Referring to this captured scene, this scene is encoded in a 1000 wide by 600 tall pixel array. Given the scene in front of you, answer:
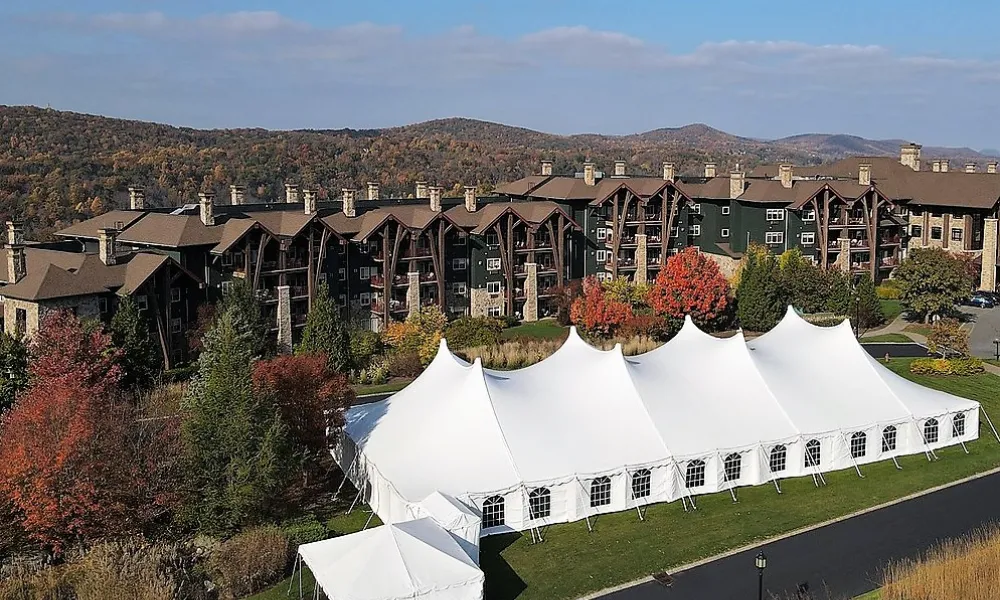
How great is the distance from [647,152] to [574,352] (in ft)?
466

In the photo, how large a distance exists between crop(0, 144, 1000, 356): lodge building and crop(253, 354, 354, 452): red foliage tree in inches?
631

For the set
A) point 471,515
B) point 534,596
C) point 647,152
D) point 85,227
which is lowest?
point 534,596

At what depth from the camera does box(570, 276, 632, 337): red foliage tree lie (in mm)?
44500

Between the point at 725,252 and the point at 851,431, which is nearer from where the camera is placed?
the point at 851,431

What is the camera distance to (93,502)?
21312 millimetres

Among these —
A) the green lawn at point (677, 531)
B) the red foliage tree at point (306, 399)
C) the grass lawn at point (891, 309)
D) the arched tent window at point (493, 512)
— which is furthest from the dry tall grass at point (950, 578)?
the grass lawn at point (891, 309)

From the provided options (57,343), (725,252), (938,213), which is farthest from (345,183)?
(57,343)

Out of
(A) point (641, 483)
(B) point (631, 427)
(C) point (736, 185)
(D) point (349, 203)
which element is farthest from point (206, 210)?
(C) point (736, 185)

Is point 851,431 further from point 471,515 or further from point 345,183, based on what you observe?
point 345,183

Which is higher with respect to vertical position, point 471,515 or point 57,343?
point 57,343

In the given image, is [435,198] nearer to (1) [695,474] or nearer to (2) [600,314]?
(2) [600,314]

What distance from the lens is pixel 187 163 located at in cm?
9350

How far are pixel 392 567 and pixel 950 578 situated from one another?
36.7 ft

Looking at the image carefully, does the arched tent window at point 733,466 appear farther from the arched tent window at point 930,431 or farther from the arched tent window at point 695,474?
the arched tent window at point 930,431
